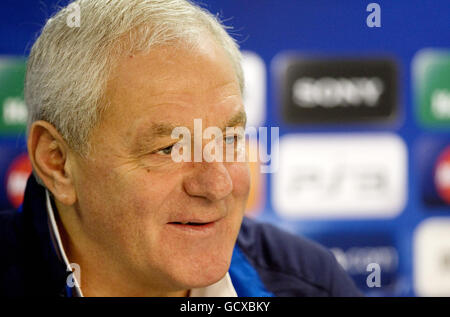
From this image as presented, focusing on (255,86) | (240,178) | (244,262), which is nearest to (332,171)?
(255,86)

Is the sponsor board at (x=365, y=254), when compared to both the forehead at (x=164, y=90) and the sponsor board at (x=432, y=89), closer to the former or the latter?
the sponsor board at (x=432, y=89)

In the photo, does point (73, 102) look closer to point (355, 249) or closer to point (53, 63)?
point (53, 63)

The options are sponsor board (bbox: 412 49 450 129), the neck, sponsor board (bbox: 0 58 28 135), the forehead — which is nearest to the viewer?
the forehead

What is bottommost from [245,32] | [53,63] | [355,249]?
[355,249]

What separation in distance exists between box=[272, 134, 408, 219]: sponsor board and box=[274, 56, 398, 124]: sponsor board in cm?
7

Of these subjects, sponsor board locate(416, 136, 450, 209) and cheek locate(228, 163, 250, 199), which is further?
sponsor board locate(416, 136, 450, 209)

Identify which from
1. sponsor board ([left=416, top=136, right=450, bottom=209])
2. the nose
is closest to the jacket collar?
the nose

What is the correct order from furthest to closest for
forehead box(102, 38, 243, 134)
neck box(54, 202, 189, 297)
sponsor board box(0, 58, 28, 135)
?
1. sponsor board box(0, 58, 28, 135)
2. neck box(54, 202, 189, 297)
3. forehead box(102, 38, 243, 134)

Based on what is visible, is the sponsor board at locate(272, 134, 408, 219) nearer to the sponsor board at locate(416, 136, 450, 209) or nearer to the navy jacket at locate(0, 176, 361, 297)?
the sponsor board at locate(416, 136, 450, 209)

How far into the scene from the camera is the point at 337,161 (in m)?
1.96

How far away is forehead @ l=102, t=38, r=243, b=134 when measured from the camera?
91 centimetres

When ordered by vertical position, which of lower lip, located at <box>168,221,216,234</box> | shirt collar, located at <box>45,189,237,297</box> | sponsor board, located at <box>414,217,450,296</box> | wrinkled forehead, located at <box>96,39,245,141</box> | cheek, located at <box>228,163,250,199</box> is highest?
wrinkled forehead, located at <box>96,39,245,141</box>

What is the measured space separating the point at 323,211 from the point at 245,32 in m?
0.66
